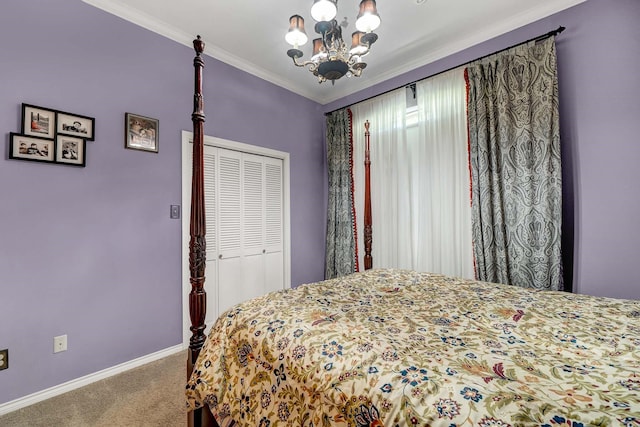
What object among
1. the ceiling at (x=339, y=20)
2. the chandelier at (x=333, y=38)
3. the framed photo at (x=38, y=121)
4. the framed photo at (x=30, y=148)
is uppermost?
the ceiling at (x=339, y=20)

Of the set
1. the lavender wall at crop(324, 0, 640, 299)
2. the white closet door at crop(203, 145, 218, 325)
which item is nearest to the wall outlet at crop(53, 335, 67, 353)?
the white closet door at crop(203, 145, 218, 325)

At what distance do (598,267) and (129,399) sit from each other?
3.46 meters

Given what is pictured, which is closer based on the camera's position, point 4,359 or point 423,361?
point 423,361

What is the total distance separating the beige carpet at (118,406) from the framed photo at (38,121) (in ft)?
5.83

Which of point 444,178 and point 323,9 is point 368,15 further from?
point 444,178

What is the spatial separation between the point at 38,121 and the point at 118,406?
77.0 inches

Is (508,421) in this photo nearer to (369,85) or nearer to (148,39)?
(148,39)

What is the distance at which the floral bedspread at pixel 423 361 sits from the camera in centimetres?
65

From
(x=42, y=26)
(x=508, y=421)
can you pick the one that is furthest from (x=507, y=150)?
(x=42, y=26)

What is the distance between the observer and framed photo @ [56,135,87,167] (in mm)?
1954

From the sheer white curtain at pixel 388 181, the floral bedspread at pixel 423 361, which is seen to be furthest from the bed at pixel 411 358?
the sheer white curtain at pixel 388 181

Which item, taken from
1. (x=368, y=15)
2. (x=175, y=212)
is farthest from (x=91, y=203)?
(x=368, y=15)

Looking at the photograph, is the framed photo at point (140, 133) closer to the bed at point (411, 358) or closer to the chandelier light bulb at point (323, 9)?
the bed at point (411, 358)

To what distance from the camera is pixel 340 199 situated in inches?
145
